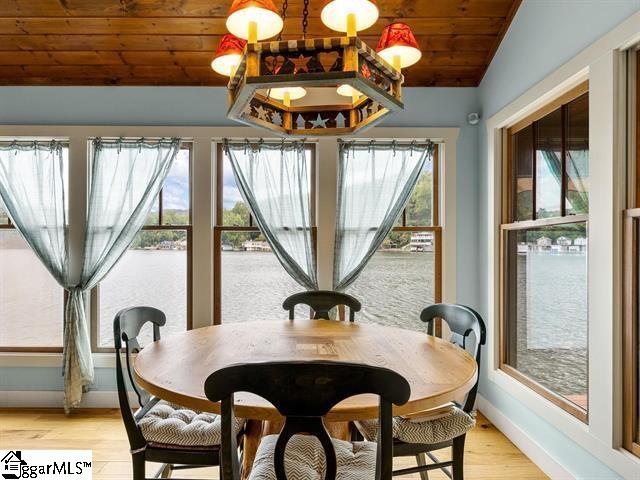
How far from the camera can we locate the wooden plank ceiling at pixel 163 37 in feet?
9.62

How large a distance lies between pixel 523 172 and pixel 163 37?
2716 mm

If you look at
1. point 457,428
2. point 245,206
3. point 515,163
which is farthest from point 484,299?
point 245,206

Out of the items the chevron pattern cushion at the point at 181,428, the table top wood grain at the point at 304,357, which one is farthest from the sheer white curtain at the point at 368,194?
the chevron pattern cushion at the point at 181,428

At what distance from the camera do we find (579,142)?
2279mm

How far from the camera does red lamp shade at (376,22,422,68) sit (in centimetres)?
177

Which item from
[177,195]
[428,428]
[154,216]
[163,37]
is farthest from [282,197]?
[428,428]

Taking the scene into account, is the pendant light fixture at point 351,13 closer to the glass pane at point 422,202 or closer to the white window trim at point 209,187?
the white window trim at point 209,187

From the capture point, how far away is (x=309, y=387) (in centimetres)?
111

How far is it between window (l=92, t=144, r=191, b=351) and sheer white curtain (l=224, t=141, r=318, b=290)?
1.80 ft

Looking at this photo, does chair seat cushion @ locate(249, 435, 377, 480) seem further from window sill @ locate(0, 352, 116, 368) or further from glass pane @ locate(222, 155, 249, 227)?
window sill @ locate(0, 352, 116, 368)

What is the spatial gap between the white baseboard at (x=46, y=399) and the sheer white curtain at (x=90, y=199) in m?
0.12

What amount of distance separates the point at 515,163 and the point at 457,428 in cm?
201

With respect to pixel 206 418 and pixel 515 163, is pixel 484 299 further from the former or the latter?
pixel 206 418

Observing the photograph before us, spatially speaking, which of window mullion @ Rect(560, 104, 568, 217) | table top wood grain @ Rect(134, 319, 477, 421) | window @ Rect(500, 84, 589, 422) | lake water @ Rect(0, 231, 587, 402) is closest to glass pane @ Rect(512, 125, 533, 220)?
window @ Rect(500, 84, 589, 422)
